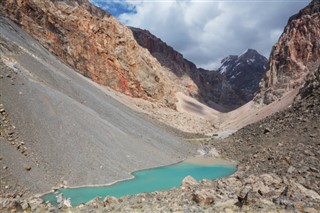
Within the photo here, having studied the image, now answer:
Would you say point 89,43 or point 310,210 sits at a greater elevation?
point 89,43

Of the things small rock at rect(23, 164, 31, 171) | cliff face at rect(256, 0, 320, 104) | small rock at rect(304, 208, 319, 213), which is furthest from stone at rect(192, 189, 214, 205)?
cliff face at rect(256, 0, 320, 104)

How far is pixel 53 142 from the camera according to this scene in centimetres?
2550

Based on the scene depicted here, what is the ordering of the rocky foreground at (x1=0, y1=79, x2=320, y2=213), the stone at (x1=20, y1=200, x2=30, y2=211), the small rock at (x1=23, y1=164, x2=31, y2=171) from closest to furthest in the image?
the rocky foreground at (x1=0, y1=79, x2=320, y2=213) → the stone at (x1=20, y1=200, x2=30, y2=211) → the small rock at (x1=23, y1=164, x2=31, y2=171)

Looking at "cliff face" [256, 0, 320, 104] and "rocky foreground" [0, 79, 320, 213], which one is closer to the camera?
"rocky foreground" [0, 79, 320, 213]

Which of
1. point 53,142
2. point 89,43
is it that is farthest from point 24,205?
point 89,43

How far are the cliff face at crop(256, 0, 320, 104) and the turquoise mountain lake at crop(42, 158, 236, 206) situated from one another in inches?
2513

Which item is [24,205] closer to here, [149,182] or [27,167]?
[27,167]

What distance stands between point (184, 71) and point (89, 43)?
4134 inches

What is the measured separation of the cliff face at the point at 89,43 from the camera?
65.2 meters

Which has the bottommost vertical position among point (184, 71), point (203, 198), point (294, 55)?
point (203, 198)

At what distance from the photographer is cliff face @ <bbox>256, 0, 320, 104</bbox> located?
97.7 m

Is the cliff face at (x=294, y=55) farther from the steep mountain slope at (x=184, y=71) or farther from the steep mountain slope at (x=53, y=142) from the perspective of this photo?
the steep mountain slope at (x=53, y=142)

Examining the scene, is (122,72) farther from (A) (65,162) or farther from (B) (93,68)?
(A) (65,162)

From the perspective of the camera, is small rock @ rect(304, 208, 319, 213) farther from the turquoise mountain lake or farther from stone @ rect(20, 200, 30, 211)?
the turquoise mountain lake
